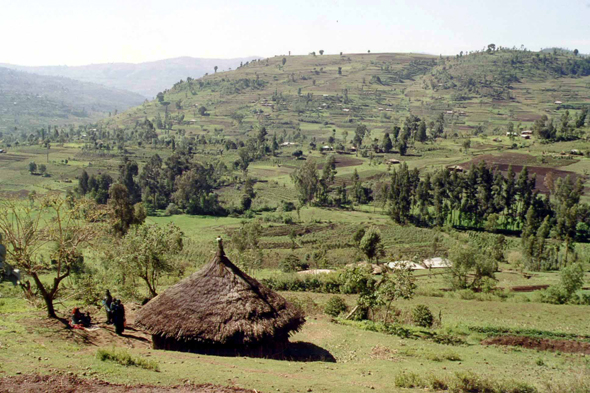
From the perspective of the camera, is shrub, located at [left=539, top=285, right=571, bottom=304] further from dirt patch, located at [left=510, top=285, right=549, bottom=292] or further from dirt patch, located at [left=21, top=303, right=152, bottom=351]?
dirt patch, located at [left=21, top=303, right=152, bottom=351]

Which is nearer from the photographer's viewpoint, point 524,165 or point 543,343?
point 543,343

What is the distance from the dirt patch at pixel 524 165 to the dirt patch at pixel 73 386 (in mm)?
82891

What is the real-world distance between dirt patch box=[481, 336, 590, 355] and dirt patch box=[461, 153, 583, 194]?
2631 inches

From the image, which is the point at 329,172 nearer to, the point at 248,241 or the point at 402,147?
the point at 402,147

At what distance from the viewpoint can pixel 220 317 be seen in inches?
752

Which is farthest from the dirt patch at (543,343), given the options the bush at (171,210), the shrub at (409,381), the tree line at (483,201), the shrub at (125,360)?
the bush at (171,210)

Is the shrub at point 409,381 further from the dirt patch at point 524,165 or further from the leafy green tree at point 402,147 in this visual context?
the leafy green tree at point 402,147

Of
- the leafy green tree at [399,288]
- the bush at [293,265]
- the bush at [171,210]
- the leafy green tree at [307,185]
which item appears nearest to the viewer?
the leafy green tree at [399,288]

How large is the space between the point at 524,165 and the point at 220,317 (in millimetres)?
91227

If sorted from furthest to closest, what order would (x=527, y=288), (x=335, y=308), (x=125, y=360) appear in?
(x=527, y=288)
(x=335, y=308)
(x=125, y=360)

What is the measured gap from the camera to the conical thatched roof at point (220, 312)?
18.7m

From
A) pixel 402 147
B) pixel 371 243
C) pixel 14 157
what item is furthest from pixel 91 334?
pixel 14 157

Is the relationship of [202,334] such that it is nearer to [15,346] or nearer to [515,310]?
[15,346]

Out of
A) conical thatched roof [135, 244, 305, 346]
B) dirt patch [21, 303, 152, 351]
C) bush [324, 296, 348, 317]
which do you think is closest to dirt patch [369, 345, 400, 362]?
conical thatched roof [135, 244, 305, 346]
